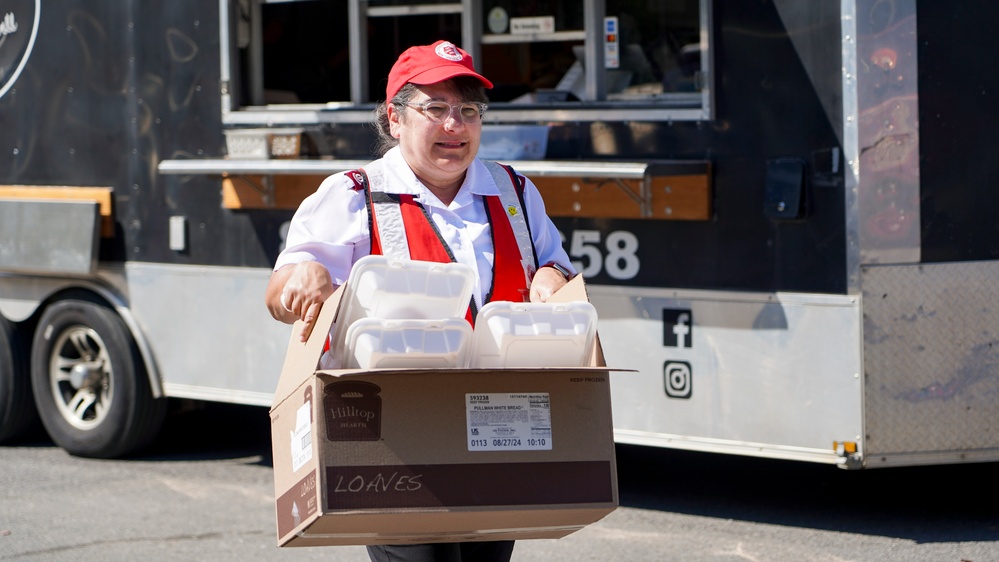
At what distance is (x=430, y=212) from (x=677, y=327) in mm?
2627

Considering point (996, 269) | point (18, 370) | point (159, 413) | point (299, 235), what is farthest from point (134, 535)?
point (996, 269)

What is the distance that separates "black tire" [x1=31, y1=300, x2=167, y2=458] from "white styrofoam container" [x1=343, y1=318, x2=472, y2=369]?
4555mm

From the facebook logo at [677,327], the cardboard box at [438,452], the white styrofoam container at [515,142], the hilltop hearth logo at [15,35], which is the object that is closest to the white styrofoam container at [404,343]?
the cardboard box at [438,452]

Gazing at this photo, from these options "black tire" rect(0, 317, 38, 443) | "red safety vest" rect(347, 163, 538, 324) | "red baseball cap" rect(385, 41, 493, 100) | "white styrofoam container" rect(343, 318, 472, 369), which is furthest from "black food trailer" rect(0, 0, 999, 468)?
"white styrofoam container" rect(343, 318, 472, 369)

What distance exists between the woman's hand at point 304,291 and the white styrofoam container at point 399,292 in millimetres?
86

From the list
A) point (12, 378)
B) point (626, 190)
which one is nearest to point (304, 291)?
point (626, 190)

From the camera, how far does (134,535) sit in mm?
5719

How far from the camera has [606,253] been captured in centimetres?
571

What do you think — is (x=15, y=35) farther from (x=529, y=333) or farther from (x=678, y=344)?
(x=529, y=333)

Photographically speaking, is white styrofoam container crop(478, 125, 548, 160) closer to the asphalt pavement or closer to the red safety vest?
the asphalt pavement

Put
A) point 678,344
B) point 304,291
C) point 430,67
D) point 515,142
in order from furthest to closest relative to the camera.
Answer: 1. point 515,142
2. point 678,344
3. point 430,67
4. point 304,291

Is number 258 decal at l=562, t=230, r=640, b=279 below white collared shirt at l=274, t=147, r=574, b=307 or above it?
below

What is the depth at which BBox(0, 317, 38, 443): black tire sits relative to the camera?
742 cm

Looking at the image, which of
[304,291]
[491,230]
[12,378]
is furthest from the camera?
[12,378]
